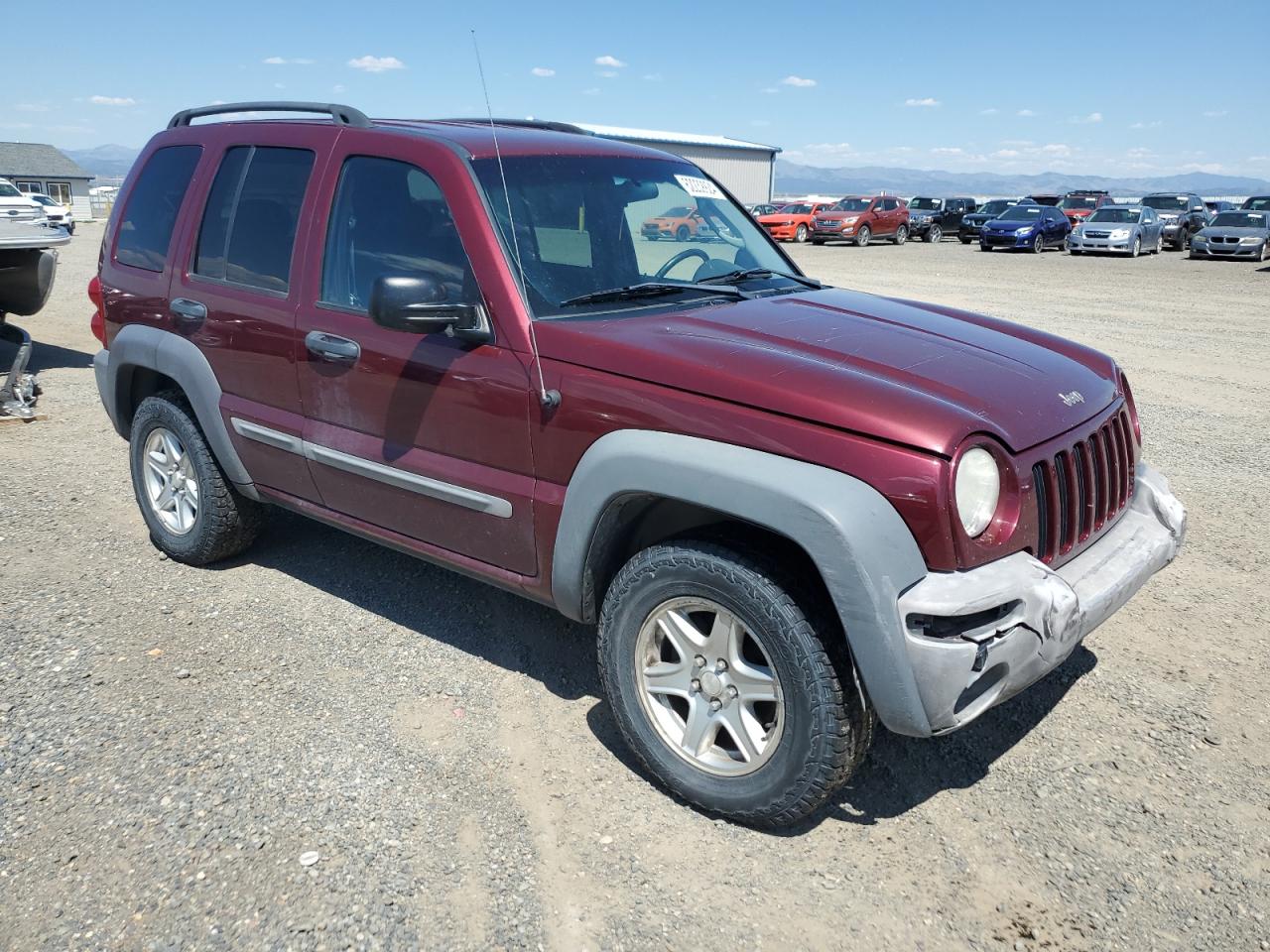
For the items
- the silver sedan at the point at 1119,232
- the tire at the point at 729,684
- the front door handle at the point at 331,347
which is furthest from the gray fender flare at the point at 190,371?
the silver sedan at the point at 1119,232

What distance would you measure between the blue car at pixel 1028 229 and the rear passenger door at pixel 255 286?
31.4 meters

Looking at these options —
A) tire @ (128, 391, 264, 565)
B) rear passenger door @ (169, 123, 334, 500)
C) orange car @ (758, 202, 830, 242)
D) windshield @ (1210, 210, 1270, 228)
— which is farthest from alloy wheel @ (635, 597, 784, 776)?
orange car @ (758, 202, 830, 242)

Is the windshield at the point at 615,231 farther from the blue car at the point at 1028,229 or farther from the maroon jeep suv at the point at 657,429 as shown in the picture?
the blue car at the point at 1028,229

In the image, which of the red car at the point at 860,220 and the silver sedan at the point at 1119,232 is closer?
the silver sedan at the point at 1119,232

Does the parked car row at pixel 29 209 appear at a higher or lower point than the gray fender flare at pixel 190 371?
higher

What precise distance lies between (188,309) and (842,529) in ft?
10.4

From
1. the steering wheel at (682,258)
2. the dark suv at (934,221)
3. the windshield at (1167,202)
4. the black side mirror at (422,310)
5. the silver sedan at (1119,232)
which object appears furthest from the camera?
the dark suv at (934,221)

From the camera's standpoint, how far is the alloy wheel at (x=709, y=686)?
290 centimetres

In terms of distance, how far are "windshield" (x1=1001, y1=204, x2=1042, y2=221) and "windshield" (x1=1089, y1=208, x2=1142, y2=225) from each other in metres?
1.80

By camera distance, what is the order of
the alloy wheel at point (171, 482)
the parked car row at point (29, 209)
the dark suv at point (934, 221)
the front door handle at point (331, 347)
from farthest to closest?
the dark suv at point (934, 221)
the parked car row at point (29, 209)
the alloy wheel at point (171, 482)
the front door handle at point (331, 347)

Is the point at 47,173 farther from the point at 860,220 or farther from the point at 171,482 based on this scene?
the point at 171,482

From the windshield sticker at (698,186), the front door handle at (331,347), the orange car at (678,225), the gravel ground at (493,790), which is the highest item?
the windshield sticker at (698,186)

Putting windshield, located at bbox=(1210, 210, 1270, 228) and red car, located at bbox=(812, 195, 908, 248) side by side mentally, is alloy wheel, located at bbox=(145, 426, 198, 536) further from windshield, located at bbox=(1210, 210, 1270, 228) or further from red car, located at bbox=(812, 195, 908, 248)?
red car, located at bbox=(812, 195, 908, 248)

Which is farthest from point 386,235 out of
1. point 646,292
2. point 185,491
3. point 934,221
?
point 934,221
